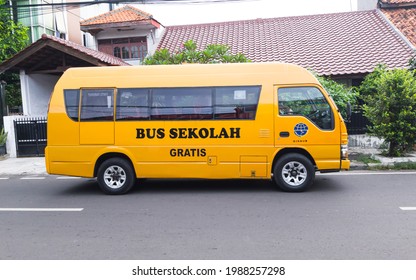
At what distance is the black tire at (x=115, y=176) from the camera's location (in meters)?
7.60

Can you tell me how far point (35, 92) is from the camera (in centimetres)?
1529

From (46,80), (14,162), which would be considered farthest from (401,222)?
(46,80)

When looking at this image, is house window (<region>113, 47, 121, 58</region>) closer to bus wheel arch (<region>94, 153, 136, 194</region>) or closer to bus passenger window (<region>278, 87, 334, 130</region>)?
bus wheel arch (<region>94, 153, 136, 194</region>)

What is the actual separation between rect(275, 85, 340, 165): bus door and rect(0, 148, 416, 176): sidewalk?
317 centimetres

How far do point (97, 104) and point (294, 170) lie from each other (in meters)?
4.22

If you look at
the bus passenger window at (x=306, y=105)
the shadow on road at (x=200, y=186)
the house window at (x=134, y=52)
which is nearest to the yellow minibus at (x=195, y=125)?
the bus passenger window at (x=306, y=105)

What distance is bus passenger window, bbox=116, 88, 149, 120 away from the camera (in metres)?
7.58

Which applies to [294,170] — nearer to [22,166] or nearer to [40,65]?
[22,166]

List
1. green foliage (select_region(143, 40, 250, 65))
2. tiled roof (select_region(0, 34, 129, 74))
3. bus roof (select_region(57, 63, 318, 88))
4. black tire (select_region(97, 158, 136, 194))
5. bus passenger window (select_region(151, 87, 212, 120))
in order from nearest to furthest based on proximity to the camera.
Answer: bus roof (select_region(57, 63, 318, 88))
bus passenger window (select_region(151, 87, 212, 120))
black tire (select_region(97, 158, 136, 194))
green foliage (select_region(143, 40, 250, 65))
tiled roof (select_region(0, 34, 129, 74))

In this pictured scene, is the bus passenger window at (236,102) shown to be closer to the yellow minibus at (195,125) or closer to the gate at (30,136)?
the yellow minibus at (195,125)

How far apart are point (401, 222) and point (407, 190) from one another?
2.30 metres

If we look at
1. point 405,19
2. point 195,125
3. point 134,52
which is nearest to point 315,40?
point 405,19

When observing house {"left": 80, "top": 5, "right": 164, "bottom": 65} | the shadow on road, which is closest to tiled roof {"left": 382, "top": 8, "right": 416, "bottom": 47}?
house {"left": 80, "top": 5, "right": 164, "bottom": 65}

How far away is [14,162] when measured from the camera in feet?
42.1
